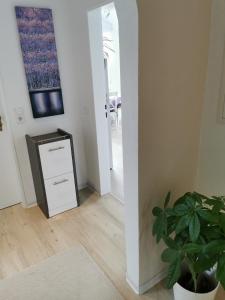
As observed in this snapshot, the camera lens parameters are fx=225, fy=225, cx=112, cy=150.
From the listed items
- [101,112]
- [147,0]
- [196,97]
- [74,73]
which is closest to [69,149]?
[101,112]

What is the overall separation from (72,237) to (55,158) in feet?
2.62

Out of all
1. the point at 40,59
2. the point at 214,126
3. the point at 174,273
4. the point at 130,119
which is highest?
the point at 40,59

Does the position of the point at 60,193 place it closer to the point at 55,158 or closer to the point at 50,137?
the point at 55,158

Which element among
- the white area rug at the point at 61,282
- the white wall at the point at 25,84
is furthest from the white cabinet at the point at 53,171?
the white area rug at the point at 61,282

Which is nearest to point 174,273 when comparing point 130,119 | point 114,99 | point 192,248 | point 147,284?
point 192,248

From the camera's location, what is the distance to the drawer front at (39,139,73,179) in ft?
7.36

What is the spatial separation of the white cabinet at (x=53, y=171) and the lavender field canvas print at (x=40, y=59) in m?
0.33

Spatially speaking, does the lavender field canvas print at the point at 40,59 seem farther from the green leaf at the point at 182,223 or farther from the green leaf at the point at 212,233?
the green leaf at the point at 212,233

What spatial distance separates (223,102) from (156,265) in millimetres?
1233

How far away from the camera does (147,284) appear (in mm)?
1652

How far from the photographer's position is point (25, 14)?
2.10m

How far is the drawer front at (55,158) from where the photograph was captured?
7.36 ft

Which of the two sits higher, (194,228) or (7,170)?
(194,228)

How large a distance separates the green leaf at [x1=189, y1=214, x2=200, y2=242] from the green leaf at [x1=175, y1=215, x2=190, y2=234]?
0.02 meters
